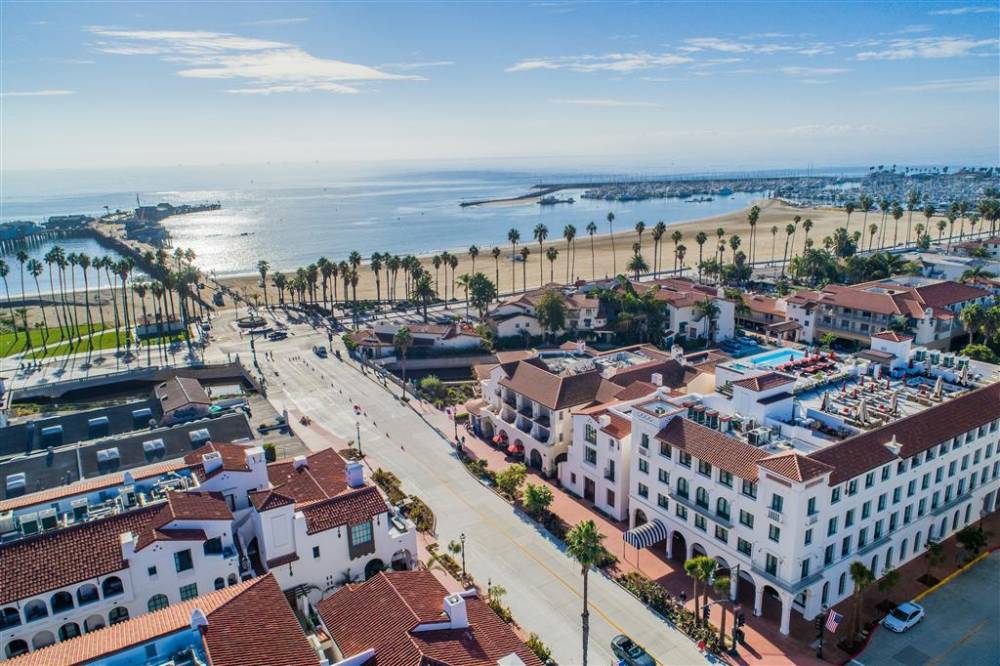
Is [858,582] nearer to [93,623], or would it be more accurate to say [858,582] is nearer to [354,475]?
[354,475]

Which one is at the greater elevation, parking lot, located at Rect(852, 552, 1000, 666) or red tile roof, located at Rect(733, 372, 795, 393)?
red tile roof, located at Rect(733, 372, 795, 393)

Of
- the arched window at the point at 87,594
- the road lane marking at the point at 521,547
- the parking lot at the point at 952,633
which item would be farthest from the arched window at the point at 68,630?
the parking lot at the point at 952,633

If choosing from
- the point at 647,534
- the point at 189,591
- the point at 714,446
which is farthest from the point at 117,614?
the point at 714,446

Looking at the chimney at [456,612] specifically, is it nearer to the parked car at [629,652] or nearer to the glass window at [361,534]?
the parked car at [629,652]

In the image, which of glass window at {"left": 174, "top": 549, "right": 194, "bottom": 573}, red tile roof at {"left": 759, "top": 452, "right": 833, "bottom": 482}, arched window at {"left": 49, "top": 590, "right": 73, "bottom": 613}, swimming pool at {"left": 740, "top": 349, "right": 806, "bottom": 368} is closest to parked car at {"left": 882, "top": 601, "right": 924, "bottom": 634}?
red tile roof at {"left": 759, "top": 452, "right": 833, "bottom": 482}

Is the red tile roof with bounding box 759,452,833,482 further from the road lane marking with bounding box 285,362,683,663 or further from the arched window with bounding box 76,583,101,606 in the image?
Answer: the arched window with bounding box 76,583,101,606

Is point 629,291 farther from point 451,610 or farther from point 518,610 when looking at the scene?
point 451,610

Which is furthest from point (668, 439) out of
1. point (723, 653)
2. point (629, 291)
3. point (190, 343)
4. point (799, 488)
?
point (190, 343)
